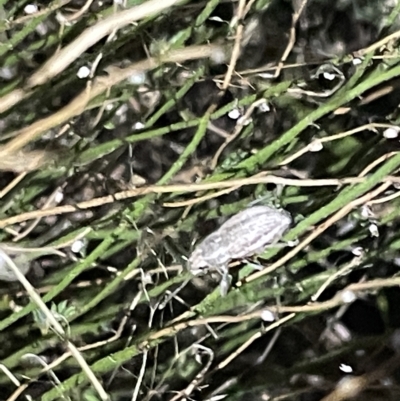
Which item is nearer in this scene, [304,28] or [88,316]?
[88,316]

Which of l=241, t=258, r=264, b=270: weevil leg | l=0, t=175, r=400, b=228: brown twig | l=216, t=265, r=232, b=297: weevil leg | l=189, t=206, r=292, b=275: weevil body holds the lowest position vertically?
l=241, t=258, r=264, b=270: weevil leg

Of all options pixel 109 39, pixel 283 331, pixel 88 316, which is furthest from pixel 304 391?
pixel 109 39

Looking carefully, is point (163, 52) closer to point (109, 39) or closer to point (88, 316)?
point (109, 39)

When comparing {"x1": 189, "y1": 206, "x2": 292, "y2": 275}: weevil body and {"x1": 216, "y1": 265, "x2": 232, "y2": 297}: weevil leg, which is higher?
{"x1": 189, "y1": 206, "x2": 292, "y2": 275}: weevil body

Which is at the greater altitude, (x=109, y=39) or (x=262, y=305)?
(x=109, y=39)

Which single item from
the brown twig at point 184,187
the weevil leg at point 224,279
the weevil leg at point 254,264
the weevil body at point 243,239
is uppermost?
the brown twig at point 184,187

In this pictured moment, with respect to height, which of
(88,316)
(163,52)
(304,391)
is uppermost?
(163,52)
